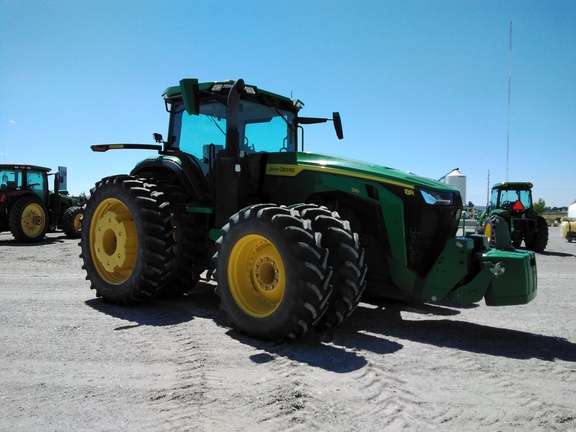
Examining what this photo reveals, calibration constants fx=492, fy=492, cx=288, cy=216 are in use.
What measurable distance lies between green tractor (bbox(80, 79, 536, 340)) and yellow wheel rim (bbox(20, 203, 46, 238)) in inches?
375

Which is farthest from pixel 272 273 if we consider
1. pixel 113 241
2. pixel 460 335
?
pixel 113 241

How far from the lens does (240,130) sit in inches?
245

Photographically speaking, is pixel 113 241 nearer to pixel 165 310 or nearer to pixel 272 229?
pixel 165 310

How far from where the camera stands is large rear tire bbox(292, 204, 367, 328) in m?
4.14

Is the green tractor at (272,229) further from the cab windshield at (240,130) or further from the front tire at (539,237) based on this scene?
the front tire at (539,237)

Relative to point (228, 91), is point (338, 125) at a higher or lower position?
lower

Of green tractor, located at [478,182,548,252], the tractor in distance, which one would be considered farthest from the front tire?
the tractor in distance

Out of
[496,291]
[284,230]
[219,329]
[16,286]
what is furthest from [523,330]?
[16,286]

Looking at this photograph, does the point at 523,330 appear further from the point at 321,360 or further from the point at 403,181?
the point at 321,360

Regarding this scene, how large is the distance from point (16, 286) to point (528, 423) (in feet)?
22.8

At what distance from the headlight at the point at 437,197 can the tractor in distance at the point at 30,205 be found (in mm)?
13378

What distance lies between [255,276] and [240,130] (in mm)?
2287

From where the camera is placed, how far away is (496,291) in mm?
4262

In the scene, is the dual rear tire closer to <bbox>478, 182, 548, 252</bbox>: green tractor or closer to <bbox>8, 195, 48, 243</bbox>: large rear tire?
<bbox>478, 182, 548, 252</bbox>: green tractor
